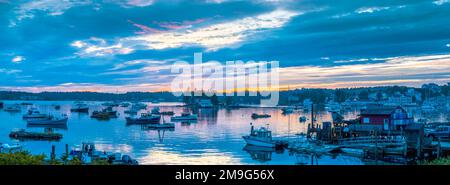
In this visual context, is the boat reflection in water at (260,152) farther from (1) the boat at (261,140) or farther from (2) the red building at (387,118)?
(2) the red building at (387,118)

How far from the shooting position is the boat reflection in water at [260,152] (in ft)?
101

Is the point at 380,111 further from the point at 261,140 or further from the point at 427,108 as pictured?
the point at 427,108

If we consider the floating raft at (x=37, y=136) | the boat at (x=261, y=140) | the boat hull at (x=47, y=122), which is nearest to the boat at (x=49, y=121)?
the boat hull at (x=47, y=122)

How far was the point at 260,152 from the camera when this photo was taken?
33.9 metres

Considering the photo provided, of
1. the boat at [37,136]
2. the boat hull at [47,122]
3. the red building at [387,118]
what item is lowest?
the boat at [37,136]

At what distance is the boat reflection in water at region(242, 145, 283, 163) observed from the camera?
3089cm

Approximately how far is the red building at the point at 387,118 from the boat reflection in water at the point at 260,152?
26.7 feet

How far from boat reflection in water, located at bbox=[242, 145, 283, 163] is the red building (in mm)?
8150

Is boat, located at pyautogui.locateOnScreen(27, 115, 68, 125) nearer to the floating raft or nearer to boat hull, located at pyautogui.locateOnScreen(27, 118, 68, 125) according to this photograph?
boat hull, located at pyautogui.locateOnScreen(27, 118, 68, 125)
